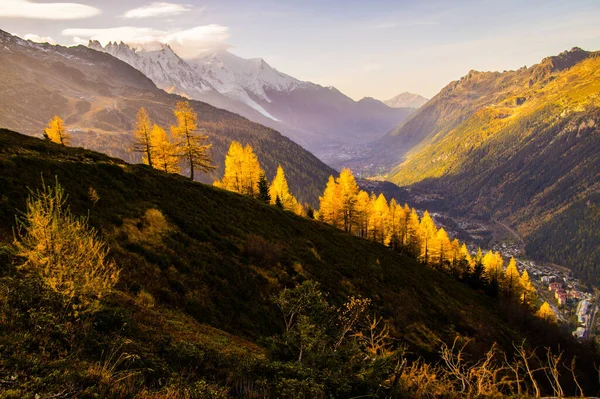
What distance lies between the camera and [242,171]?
216 feet

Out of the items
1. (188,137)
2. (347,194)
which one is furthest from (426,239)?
(188,137)

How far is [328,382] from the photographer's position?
8.59 m

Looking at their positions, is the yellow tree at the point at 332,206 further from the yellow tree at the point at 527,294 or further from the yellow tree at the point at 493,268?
the yellow tree at the point at 527,294

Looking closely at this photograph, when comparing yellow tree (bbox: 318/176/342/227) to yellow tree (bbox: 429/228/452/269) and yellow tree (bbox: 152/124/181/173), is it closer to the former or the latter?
yellow tree (bbox: 429/228/452/269)

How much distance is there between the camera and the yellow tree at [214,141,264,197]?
6500cm

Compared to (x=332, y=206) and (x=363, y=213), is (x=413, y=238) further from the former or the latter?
(x=332, y=206)

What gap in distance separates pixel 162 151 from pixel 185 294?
141 ft

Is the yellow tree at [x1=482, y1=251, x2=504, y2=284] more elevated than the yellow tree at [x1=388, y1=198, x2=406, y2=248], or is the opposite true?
the yellow tree at [x1=388, y1=198, x2=406, y2=248]

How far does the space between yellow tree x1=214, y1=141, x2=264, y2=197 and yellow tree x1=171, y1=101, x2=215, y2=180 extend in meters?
8.72

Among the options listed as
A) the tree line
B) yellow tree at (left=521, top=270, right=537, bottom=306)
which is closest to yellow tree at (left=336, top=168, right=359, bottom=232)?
the tree line

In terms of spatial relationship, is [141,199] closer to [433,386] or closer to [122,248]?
[122,248]

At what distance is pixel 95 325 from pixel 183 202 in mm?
23489

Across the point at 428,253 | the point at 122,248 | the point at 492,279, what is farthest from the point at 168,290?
the point at 492,279

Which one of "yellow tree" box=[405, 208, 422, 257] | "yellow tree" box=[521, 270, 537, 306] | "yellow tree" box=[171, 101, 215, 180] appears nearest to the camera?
"yellow tree" box=[171, 101, 215, 180]
